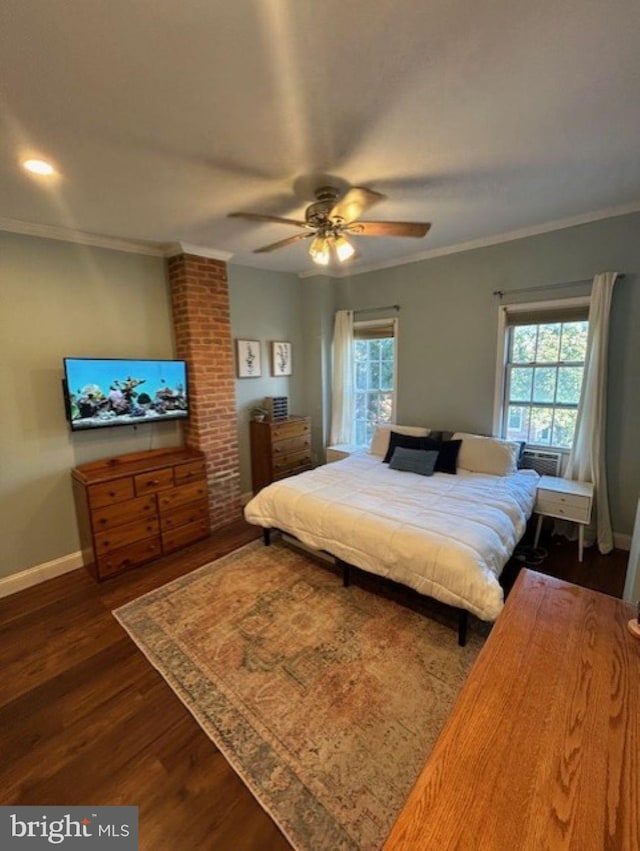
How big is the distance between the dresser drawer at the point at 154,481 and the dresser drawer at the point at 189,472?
0.06 m

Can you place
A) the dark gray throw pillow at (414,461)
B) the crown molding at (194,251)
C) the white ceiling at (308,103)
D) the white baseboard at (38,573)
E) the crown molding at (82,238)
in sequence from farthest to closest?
the dark gray throw pillow at (414,461) < the crown molding at (194,251) < the white baseboard at (38,573) < the crown molding at (82,238) < the white ceiling at (308,103)

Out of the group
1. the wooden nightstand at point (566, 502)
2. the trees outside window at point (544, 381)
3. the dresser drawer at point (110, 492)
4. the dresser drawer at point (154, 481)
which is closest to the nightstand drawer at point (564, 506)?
the wooden nightstand at point (566, 502)

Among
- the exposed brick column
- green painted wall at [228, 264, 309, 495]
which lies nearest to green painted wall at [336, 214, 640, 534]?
green painted wall at [228, 264, 309, 495]

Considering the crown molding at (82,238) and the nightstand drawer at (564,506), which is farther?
the nightstand drawer at (564,506)

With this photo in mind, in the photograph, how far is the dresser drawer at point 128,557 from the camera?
2.83m

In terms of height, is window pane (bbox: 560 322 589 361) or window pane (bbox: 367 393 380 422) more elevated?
window pane (bbox: 560 322 589 361)

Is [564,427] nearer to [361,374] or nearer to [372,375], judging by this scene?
[372,375]

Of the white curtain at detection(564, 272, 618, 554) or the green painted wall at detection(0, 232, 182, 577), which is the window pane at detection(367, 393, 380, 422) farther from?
the green painted wall at detection(0, 232, 182, 577)

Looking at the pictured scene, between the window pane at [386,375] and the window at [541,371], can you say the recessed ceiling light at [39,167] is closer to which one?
the window pane at [386,375]

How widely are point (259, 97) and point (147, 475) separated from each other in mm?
2619

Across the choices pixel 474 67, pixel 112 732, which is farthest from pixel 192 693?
pixel 474 67

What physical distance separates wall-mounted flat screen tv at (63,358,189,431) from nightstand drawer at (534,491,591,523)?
128 inches

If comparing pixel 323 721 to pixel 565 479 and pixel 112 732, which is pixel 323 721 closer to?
pixel 112 732

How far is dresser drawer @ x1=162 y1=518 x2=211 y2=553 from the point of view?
10.5 feet
